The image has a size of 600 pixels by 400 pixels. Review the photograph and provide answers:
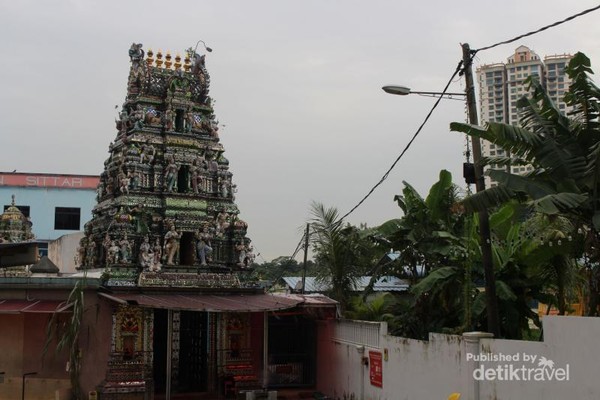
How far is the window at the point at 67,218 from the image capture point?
141 feet

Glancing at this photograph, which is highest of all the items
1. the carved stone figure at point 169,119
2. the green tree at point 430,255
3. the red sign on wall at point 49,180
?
the red sign on wall at point 49,180

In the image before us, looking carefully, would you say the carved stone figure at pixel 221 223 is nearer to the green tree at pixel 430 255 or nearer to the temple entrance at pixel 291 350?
the temple entrance at pixel 291 350

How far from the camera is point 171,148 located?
69.1 ft

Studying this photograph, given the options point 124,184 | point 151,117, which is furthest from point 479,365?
point 151,117

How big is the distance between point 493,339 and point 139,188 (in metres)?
12.3

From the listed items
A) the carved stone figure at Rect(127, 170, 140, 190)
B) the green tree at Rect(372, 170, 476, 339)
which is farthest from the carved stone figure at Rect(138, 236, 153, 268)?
the green tree at Rect(372, 170, 476, 339)

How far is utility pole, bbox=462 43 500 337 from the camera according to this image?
445 inches

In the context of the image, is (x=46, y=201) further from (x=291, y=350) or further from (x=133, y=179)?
(x=291, y=350)

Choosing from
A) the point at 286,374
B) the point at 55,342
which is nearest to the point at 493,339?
the point at 286,374

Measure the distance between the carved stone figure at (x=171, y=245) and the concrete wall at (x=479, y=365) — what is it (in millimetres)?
5653

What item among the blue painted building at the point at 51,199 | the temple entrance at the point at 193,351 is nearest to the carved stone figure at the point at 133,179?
the temple entrance at the point at 193,351

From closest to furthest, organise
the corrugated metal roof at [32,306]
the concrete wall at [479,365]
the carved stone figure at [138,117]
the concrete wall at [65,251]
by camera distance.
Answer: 1. the concrete wall at [479,365]
2. the corrugated metal roof at [32,306]
3. the carved stone figure at [138,117]
4. the concrete wall at [65,251]

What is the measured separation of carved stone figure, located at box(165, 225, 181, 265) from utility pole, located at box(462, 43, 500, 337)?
10651 millimetres

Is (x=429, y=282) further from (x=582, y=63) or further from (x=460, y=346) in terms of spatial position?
(x=582, y=63)
